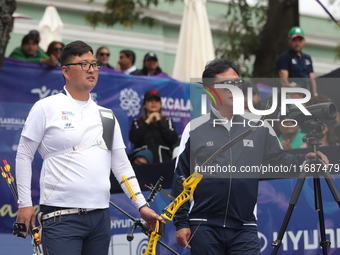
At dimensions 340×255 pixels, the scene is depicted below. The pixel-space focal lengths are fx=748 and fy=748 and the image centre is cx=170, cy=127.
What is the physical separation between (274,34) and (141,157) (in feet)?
24.7

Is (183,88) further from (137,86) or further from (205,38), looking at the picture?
(205,38)

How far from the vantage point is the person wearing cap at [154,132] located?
9.32 metres

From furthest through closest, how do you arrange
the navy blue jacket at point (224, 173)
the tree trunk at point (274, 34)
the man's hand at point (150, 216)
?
the tree trunk at point (274, 34) < the navy blue jacket at point (224, 173) < the man's hand at point (150, 216)

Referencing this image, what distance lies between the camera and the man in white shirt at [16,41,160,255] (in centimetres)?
481

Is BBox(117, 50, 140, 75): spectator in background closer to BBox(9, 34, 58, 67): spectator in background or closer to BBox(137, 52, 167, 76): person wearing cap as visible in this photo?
BBox(137, 52, 167, 76): person wearing cap

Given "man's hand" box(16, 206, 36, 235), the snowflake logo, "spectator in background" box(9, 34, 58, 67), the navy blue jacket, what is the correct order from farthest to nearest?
the snowflake logo
"spectator in background" box(9, 34, 58, 67)
the navy blue jacket
"man's hand" box(16, 206, 36, 235)

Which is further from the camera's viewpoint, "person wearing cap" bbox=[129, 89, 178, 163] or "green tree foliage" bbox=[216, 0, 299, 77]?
"green tree foliage" bbox=[216, 0, 299, 77]

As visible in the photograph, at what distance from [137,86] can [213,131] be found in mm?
5154

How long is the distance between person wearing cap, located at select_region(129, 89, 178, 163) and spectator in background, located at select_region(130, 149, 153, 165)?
0.28 metres

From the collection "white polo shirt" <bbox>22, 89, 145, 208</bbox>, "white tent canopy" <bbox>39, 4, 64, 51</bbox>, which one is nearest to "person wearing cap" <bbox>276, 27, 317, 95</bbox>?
"white tent canopy" <bbox>39, 4, 64, 51</bbox>

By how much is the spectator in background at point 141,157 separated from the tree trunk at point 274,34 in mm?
6744

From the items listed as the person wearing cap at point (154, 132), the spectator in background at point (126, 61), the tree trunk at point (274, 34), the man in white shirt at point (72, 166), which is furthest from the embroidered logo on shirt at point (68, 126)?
the tree trunk at point (274, 34)

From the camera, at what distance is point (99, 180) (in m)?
4.90

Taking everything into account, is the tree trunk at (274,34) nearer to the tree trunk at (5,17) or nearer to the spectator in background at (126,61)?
the spectator in background at (126,61)
